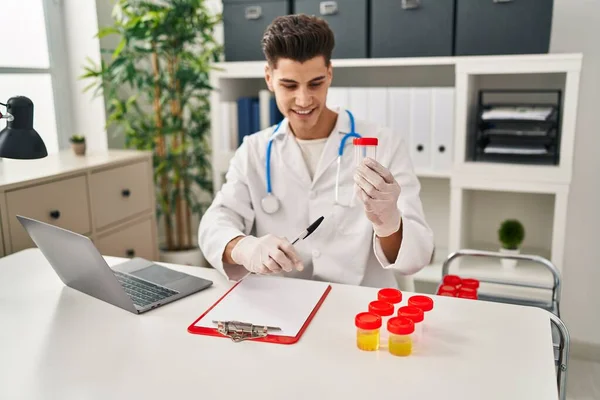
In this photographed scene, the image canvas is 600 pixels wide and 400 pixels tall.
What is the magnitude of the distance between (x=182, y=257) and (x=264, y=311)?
179cm

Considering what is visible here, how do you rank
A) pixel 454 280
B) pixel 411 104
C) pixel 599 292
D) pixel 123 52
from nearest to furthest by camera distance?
pixel 454 280, pixel 411 104, pixel 599 292, pixel 123 52

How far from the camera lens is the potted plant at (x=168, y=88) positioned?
8.47 ft

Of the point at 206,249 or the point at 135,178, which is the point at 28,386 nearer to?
the point at 206,249

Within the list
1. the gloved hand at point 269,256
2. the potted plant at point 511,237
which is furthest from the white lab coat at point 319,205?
the potted plant at point 511,237

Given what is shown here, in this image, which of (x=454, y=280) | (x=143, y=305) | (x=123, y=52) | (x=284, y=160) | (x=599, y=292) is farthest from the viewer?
(x=123, y=52)

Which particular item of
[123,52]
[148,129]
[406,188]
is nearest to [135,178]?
[148,129]

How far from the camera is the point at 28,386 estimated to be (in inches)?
35.9

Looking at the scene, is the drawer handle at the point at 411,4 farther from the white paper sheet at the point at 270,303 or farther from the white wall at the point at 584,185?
Result: the white paper sheet at the point at 270,303

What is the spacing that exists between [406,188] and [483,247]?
1.17 m

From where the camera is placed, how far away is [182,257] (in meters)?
2.87

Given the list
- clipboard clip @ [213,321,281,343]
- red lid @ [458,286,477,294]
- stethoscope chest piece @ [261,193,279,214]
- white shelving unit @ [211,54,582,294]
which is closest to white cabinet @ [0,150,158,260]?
white shelving unit @ [211,54,582,294]

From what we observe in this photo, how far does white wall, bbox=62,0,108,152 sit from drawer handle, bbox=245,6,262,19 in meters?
0.83

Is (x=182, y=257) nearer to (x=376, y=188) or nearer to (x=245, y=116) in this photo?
(x=245, y=116)

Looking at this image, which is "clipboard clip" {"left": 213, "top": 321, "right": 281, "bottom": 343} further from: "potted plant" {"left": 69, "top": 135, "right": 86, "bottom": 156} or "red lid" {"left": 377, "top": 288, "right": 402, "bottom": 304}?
"potted plant" {"left": 69, "top": 135, "right": 86, "bottom": 156}
